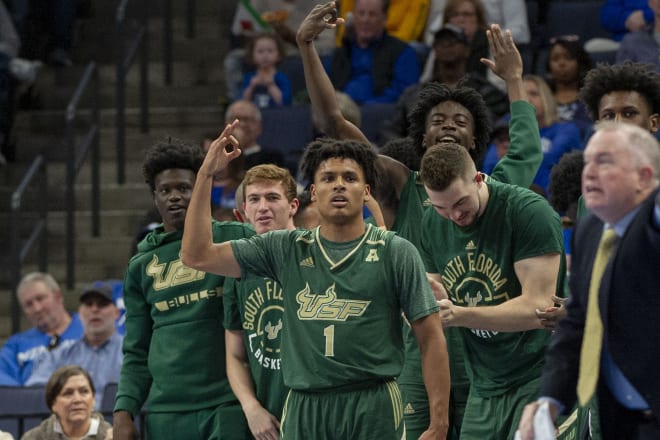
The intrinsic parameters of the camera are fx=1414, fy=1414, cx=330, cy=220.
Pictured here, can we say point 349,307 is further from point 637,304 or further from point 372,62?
point 372,62

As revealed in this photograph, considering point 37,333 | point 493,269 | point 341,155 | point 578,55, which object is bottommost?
point 37,333

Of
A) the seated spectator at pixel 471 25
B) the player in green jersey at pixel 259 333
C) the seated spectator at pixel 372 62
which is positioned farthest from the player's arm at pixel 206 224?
the seated spectator at pixel 372 62

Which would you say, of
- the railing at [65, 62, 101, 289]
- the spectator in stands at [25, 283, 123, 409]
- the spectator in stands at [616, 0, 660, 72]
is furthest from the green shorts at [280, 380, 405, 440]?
the railing at [65, 62, 101, 289]

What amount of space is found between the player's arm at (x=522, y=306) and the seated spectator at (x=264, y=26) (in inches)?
240

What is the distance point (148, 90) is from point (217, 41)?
88cm

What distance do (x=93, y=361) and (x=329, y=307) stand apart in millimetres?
4276

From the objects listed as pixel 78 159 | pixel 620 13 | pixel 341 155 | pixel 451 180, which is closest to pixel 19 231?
pixel 78 159

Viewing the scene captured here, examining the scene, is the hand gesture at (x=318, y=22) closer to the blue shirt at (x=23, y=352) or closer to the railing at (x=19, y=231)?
the blue shirt at (x=23, y=352)

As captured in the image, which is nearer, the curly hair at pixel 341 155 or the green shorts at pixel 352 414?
the green shorts at pixel 352 414

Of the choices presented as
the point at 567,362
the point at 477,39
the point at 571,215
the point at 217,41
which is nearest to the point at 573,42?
the point at 477,39

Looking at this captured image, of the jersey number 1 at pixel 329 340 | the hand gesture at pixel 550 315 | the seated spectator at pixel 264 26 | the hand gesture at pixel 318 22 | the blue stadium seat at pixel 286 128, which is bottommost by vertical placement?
the jersey number 1 at pixel 329 340

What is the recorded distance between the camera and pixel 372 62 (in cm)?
1130

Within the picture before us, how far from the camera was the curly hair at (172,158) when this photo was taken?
23.1ft

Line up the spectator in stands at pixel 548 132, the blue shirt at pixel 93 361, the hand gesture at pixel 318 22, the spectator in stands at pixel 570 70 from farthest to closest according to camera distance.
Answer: the spectator in stands at pixel 570 70 → the blue shirt at pixel 93 361 → the spectator in stands at pixel 548 132 → the hand gesture at pixel 318 22
